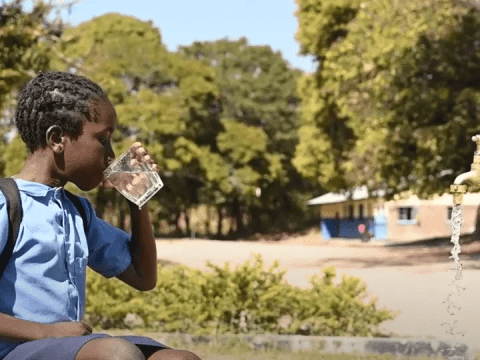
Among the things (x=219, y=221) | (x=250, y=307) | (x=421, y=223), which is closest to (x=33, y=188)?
(x=250, y=307)

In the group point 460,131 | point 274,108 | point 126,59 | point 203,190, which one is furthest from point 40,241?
point 274,108

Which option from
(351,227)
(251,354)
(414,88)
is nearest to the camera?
(251,354)

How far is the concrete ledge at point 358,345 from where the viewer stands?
6766mm

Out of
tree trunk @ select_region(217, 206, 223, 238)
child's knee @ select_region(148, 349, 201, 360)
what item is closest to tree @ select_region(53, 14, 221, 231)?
tree trunk @ select_region(217, 206, 223, 238)

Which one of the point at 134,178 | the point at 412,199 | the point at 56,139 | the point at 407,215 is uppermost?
the point at 412,199

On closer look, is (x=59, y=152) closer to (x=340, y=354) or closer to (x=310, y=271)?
(x=340, y=354)

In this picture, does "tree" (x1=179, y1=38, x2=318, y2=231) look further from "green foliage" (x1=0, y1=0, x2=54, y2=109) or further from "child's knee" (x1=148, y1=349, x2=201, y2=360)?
"child's knee" (x1=148, y1=349, x2=201, y2=360)

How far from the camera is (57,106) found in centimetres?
259

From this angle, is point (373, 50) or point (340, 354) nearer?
point (340, 354)

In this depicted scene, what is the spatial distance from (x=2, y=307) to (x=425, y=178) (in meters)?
20.9

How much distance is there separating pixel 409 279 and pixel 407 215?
31942mm

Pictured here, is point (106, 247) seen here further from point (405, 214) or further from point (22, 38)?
point (405, 214)

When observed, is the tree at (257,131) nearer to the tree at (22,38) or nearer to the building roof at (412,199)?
the building roof at (412,199)

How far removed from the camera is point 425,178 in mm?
22734
